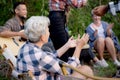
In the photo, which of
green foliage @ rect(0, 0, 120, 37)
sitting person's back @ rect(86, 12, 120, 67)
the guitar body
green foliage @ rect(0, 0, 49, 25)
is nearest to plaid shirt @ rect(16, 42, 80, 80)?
the guitar body

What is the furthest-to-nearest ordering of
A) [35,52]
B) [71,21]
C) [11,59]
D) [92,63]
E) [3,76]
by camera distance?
[71,21], [92,63], [3,76], [11,59], [35,52]

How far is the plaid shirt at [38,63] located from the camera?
3613mm

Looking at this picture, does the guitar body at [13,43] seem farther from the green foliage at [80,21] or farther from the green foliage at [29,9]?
the green foliage at [80,21]

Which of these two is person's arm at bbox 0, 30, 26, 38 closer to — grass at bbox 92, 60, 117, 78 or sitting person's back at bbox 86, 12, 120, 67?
grass at bbox 92, 60, 117, 78

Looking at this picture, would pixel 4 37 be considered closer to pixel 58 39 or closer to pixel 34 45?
pixel 58 39

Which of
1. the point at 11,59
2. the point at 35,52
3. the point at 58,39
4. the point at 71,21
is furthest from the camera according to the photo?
the point at 71,21

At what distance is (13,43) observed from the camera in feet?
18.5

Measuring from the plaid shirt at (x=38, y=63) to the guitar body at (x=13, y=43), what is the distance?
5.36 ft

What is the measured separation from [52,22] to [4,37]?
0.80 meters

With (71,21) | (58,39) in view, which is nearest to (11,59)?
(58,39)

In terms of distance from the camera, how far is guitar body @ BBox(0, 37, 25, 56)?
5.47 meters

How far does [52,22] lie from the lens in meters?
5.33

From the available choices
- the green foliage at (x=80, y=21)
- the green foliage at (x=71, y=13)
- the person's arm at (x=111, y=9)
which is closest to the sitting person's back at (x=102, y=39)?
the green foliage at (x=71, y=13)

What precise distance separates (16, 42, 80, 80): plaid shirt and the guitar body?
1632mm
